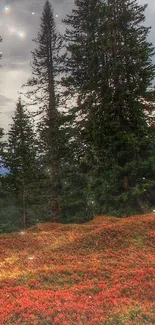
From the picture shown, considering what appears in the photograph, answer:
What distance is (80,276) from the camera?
348 inches

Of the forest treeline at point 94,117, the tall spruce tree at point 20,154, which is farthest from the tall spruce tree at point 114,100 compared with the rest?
the tall spruce tree at point 20,154

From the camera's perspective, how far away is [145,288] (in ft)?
Answer: 24.8

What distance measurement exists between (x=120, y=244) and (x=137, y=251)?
90 cm

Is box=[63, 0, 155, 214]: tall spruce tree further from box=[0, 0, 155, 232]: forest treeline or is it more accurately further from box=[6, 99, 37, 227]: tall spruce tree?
box=[6, 99, 37, 227]: tall spruce tree

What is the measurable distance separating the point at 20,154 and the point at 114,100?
12.0 m

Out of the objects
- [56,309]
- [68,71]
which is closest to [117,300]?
[56,309]

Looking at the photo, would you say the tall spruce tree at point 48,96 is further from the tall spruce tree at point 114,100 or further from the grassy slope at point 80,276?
the grassy slope at point 80,276

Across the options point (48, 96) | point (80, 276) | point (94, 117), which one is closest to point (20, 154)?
point (48, 96)

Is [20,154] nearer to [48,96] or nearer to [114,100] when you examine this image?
[48,96]

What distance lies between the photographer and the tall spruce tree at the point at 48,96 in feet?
70.6

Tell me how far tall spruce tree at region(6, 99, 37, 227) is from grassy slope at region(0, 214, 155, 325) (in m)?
13.2

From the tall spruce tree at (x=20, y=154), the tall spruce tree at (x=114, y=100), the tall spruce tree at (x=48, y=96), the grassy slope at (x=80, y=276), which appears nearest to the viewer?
the grassy slope at (x=80, y=276)

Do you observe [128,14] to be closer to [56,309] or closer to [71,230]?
[71,230]

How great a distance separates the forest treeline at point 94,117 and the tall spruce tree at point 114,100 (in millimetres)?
65
